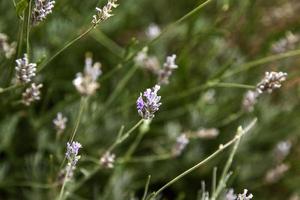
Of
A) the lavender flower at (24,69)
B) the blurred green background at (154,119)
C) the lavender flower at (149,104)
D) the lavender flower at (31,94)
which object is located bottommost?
the lavender flower at (149,104)

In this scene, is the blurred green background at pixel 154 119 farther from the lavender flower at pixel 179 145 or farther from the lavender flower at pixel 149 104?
the lavender flower at pixel 149 104

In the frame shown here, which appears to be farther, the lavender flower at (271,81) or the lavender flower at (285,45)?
the lavender flower at (285,45)

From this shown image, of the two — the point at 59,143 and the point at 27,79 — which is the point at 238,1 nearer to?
the point at 59,143

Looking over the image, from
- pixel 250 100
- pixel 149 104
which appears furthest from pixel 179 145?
pixel 149 104

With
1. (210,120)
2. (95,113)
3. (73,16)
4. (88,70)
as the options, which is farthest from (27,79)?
(210,120)

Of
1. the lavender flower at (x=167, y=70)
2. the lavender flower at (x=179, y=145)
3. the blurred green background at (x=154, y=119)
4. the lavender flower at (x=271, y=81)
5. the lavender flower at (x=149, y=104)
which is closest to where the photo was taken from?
the lavender flower at (x=149, y=104)

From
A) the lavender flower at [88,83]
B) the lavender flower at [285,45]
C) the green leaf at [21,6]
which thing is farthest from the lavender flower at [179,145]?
the green leaf at [21,6]

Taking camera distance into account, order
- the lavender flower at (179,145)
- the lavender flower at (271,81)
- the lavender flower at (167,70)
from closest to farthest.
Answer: the lavender flower at (271,81)
the lavender flower at (167,70)
the lavender flower at (179,145)

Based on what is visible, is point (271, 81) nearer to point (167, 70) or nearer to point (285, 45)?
point (167, 70)
